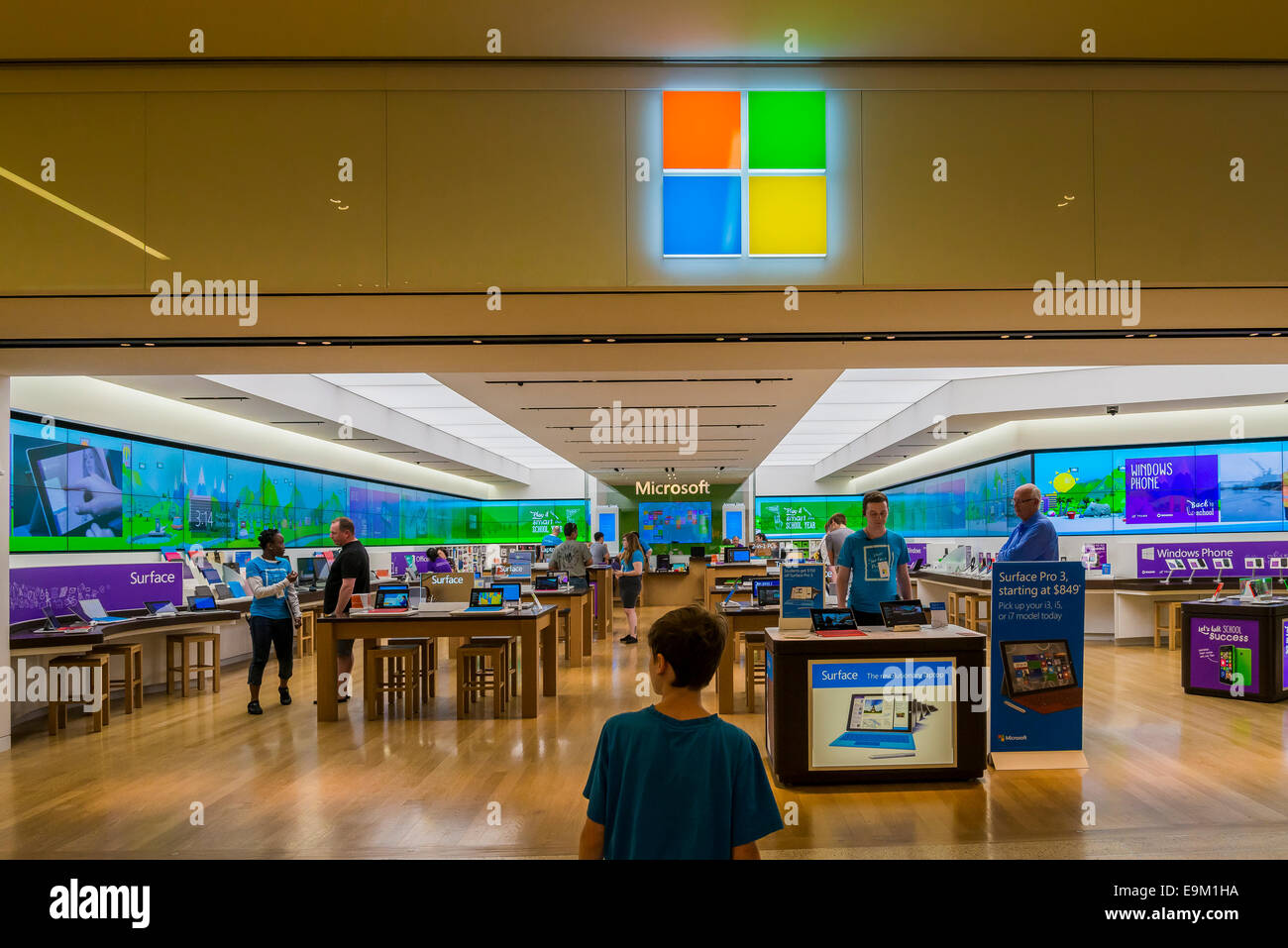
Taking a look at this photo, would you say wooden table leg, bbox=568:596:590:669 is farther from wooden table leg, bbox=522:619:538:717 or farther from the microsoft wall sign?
the microsoft wall sign

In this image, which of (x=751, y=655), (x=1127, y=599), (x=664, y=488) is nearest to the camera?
(x=751, y=655)

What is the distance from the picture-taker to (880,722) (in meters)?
5.29

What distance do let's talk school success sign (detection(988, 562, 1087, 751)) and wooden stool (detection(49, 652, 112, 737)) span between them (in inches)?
277

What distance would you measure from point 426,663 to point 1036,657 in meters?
5.61

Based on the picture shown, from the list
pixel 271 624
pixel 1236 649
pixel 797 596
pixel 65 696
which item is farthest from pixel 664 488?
pixel 797 596

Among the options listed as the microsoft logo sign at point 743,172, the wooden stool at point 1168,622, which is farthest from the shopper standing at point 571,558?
the wooden stool at point 1168,622

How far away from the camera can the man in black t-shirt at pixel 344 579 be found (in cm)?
783

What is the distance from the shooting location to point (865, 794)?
5.12 m

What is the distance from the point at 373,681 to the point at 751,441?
384 inches

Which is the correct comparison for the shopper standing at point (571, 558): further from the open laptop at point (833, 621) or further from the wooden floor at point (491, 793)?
the open laptop at point (833, 621)

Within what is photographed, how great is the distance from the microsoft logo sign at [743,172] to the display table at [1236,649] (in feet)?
21.7

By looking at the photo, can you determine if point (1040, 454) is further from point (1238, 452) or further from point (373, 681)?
point (373, 681)

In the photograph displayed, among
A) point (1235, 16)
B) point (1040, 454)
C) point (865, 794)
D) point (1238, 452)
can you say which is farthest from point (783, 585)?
point (1238, 452)

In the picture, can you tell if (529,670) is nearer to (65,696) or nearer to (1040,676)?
(65,696)
